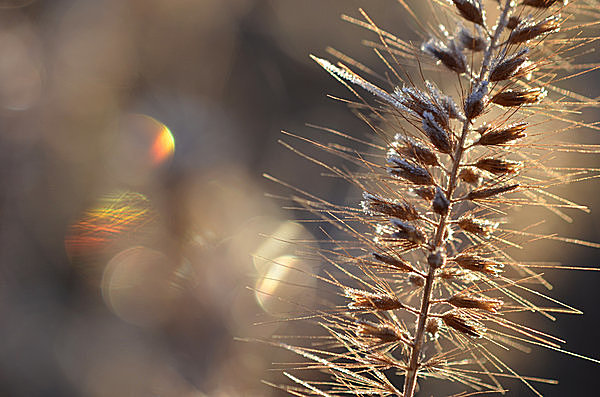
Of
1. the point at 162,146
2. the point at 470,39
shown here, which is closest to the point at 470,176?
the point at 470,39

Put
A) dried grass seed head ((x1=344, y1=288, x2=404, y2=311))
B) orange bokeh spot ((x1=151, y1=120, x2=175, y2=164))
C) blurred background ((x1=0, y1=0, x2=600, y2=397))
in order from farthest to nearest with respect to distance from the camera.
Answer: orange bokeh spot ((x1=151, y1=120, x2=175, y2=164))
blurred background ((x1=0, y1=0, x2=600, y2=397))
dried grass seed head ((x1=344, y1=288, x2=404, y2=311))

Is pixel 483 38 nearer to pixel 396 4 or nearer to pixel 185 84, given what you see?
pixel 396 4

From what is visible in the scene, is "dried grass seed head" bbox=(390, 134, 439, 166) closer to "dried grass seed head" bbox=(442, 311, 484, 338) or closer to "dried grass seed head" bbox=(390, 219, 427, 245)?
"dried grass seed head" bbox=(390, 219, 427, 245)

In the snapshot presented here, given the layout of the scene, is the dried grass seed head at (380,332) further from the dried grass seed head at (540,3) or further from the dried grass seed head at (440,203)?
the dried grass seed head at (540,3)

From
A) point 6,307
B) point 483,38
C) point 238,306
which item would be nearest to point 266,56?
point 238,306

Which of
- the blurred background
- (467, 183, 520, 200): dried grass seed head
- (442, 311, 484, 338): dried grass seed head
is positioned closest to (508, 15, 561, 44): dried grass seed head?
(467, 183, 520, 200): dried grass seed head

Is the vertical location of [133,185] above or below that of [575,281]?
below

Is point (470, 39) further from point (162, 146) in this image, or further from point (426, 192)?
point (162, 146)
